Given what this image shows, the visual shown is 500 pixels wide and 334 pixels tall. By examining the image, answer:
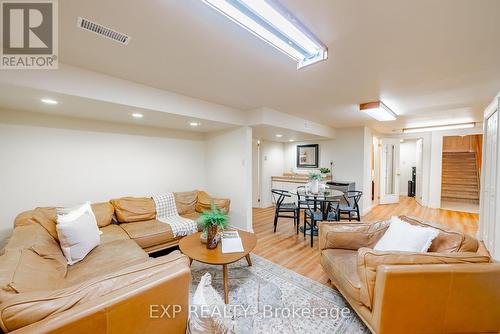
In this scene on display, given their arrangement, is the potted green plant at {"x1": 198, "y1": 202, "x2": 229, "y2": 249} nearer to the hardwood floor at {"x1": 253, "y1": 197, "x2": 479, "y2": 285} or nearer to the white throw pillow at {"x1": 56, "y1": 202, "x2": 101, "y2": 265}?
the hardwood floor at {"x1": 253, "y1": 197, "x2": 479, "y2": 285}

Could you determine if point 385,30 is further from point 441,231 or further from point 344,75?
point 441,231

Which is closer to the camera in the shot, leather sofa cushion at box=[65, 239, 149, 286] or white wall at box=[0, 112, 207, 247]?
leather sofa cushion at box=[65, 239, 149, 286]

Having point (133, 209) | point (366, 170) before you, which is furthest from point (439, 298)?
point (366, 170)

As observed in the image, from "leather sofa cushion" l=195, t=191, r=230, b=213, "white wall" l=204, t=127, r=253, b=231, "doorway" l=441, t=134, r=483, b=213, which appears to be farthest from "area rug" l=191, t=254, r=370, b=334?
"doorway" l=441, t=134, r=483, b=213

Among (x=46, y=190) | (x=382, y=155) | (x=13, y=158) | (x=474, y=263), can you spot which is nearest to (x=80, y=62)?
(x=13, y=158)

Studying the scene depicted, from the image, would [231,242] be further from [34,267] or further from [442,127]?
[442,127]

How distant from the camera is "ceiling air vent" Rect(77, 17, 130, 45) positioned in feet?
4.51

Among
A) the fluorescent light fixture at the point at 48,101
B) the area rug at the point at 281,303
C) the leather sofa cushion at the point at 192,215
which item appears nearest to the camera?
the area rug at the point at 281,303

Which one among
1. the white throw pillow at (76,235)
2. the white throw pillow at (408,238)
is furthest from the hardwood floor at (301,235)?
the white throw pillow at (76,235)

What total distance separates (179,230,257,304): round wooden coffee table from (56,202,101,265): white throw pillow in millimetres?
921

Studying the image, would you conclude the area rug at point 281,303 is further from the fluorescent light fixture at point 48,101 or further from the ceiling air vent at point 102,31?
the fluorescent light fixture at point 48,101

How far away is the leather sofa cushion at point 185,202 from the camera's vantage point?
3.54 m

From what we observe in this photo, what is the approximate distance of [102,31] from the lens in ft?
4.77

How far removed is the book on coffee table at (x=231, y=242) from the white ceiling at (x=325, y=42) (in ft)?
6.17
